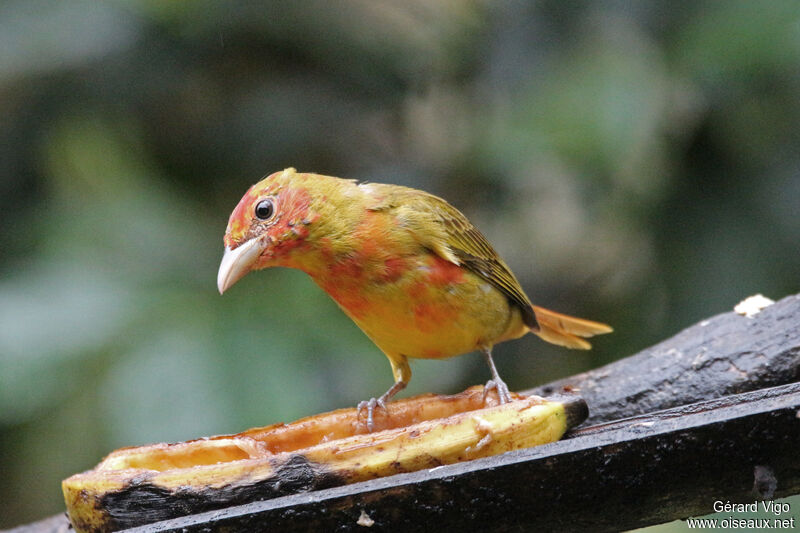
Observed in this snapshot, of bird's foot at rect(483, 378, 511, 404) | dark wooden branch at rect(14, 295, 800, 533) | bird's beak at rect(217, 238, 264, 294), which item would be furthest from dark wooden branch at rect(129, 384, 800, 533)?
bird's beak at rect(217, 238, 264, 294)

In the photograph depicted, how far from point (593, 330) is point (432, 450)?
1841 mm

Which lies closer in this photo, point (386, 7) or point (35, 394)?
point (35, 394)

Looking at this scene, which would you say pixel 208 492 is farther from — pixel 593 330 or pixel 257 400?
pixel 593 330

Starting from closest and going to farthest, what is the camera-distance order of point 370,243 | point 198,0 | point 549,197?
point 370,243, point 198,0, point 549,197

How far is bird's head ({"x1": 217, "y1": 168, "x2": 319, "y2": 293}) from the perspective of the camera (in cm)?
287

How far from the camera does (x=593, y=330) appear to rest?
3.81 metres

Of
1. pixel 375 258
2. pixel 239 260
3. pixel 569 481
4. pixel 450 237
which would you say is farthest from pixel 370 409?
pixel 569 481

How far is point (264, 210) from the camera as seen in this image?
2.93 meters

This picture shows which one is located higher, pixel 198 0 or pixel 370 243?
pixel 198 0

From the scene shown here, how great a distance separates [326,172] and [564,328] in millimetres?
1810

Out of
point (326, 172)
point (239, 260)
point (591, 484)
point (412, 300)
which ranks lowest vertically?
point (591, 484)

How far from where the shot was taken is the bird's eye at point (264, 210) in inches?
115

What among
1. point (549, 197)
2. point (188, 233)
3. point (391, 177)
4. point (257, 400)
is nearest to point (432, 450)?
point (257, 400)

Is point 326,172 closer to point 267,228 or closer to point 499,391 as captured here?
point 267,228
